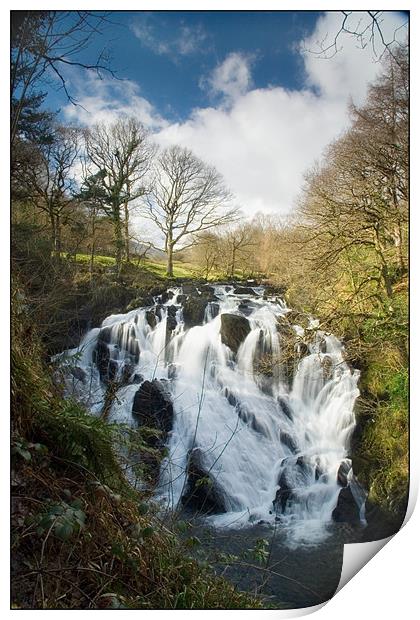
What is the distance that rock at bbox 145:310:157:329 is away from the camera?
8.92 feet

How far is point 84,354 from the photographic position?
2756 mm

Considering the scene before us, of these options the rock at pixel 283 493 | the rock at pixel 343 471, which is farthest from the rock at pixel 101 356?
the rock at pixel 343 471

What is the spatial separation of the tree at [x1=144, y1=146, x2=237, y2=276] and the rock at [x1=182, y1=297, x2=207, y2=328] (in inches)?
7.6

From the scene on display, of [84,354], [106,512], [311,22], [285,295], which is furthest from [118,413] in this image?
[311,22]

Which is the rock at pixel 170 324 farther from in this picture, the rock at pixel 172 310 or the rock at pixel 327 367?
the rock at pixel 327 367

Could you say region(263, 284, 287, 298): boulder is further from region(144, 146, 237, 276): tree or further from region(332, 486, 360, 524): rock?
region(332, 486, 360, 524): rock

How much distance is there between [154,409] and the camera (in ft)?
8.74

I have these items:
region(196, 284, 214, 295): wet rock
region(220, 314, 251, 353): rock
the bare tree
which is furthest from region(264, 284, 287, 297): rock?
the bare tree

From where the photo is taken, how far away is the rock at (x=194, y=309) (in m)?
2.73

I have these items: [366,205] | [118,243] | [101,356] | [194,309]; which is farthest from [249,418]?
[366,205]

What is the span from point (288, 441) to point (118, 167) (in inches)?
67.6

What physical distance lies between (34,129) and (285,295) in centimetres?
157

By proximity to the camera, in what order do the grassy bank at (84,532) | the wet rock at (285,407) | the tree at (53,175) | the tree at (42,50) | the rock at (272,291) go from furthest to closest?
1. the rock at (272,291)
2. the wet rock at (285,407)
3. the tree at (53,175)
4. the tree at (42,50)
5. the grassy bank at (84,532)

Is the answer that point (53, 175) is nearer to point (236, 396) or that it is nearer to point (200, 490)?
point (236, 396)
